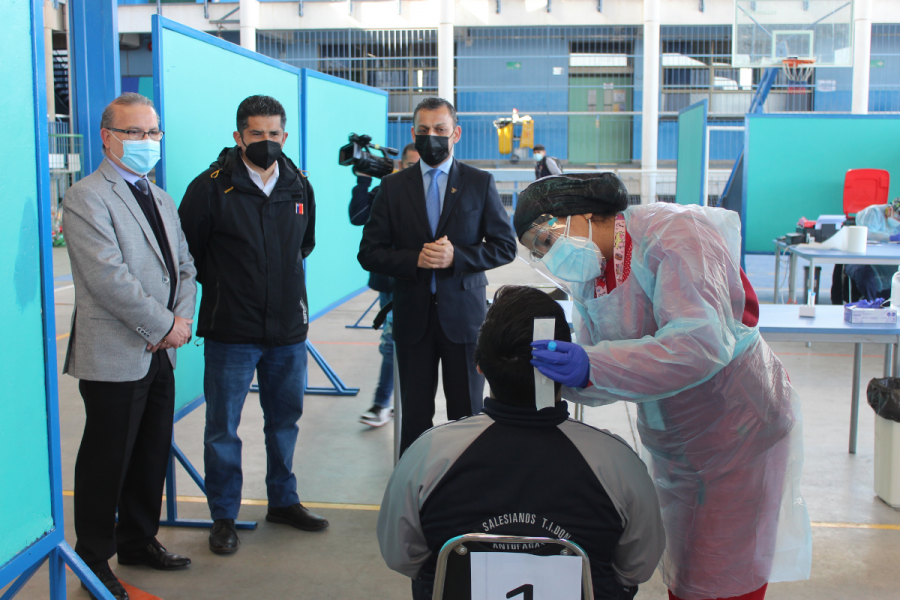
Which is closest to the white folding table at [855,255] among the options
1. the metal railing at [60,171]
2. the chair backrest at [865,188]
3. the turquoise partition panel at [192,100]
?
the chair backrest at [865,188]

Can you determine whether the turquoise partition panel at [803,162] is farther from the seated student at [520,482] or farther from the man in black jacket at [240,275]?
the seated student at [520,482]

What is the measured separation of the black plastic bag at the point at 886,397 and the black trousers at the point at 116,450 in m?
2.98

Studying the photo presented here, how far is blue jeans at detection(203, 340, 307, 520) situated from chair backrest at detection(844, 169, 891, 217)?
6509 mm

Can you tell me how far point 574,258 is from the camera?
5.38 feet

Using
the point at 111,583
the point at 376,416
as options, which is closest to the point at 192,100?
the point at 111,583

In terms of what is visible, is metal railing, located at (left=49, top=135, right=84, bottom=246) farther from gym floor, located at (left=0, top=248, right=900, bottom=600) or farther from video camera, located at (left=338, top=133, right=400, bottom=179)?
video camera, located at (left=338, top=133, right=400, bottom=179)

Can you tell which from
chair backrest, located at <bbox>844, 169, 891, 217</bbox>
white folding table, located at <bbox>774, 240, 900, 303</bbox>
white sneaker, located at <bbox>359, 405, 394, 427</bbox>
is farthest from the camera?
chair backrest, located at <bbox>844, 169, 891, 217</bbox>

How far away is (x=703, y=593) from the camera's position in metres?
1.72

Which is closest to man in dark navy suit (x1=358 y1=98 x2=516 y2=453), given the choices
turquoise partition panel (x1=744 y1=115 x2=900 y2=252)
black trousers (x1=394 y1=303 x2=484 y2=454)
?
black trousers (x1=394 y1=303 x2=484 y2=454)

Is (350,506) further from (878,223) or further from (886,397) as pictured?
(878,223)

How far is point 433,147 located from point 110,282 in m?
1.32

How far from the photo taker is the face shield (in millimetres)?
1622

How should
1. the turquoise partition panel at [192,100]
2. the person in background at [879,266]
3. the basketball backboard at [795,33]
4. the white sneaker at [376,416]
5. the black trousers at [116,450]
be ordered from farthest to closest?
the basketball backboard at [795,33], the person in background at [879,266], the white sneaker at [376,416], the turquoise partition panel at [192,100], the black trousers at [116,450]

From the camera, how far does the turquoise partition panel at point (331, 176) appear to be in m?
5.07
